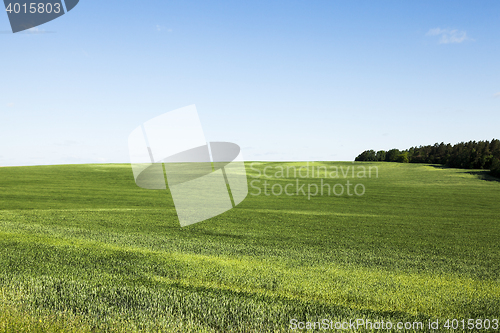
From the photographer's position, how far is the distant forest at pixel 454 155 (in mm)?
70062

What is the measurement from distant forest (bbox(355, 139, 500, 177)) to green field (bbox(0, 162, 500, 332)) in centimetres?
5908

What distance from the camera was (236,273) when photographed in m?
7.96

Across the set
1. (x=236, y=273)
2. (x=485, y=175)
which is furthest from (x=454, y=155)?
(x=236, y=273)

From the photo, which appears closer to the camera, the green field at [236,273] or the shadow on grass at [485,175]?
the green field at [236,273]

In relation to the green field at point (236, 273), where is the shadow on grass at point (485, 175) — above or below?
below

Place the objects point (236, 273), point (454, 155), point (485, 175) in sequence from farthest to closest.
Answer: point (454, 155) < point (485, 175) < point (236, 273)

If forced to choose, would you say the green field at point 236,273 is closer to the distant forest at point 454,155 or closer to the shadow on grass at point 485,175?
the shadow on grass at point 485,175

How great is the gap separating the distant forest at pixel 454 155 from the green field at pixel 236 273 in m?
59.1

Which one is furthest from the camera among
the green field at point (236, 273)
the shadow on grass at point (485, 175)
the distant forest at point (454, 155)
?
the distant forest at point (454, 155)

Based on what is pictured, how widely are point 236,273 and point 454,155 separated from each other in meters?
87.2

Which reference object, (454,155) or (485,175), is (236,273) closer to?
(485,175)

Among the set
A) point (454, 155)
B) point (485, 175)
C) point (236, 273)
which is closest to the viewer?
point (236, 273)

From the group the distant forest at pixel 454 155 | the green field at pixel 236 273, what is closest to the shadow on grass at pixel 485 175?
the distant forest at pixel 454 155

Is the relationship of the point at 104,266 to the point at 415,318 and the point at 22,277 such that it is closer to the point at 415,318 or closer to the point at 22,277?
the point at 22,277
